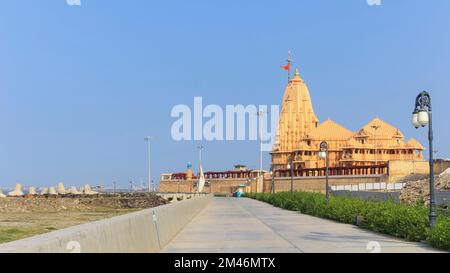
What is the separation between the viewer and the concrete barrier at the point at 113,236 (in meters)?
7.21

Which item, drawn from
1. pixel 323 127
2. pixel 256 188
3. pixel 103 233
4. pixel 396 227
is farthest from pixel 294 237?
pixel 323 127

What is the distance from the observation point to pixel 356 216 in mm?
25219

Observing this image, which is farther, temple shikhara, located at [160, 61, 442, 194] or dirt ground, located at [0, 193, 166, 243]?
temple shikhara, located at [160, 61, 442, 194]

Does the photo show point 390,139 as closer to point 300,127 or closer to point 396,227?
point 300,127

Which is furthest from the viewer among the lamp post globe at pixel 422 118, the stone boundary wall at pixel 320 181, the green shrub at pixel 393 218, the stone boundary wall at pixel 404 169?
the stone boundary wall at pixel 320 181

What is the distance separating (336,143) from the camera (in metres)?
125

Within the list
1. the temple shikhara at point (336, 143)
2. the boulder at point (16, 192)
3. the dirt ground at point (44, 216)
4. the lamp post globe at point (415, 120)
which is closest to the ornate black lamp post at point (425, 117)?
the lamp post globe at point (415, 120)

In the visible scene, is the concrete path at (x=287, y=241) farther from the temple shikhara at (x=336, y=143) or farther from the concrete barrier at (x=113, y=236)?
the temple shikhara at (x=336, y=143)

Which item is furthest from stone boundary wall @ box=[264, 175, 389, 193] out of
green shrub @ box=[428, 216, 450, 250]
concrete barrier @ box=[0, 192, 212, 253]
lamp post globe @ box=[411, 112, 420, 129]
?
concrete barrier @ box=[0, 192, 212, 253]

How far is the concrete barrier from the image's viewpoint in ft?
23.7

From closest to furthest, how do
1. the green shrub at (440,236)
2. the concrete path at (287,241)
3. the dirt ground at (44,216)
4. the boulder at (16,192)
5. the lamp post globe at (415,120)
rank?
1. the green shrub at (440,236)
2. the concrete path at (287,241)
3. the lamp post globe at (415,120)
4. the dirt ground at (44,216)
5. the boulder at (16,192)

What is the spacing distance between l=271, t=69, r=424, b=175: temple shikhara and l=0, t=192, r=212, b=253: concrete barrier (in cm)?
9048

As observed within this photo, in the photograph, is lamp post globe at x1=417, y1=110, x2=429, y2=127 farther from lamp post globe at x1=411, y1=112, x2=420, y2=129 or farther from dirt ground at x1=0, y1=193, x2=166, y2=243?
dirt ground at x1=0, y1=193, x2=166, y2=243

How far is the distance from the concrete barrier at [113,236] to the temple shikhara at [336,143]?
90.5 m
